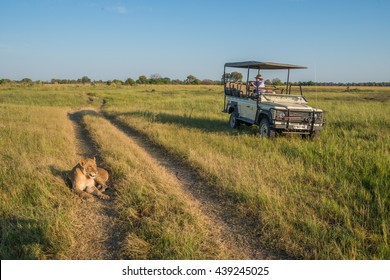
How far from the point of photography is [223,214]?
4.73m

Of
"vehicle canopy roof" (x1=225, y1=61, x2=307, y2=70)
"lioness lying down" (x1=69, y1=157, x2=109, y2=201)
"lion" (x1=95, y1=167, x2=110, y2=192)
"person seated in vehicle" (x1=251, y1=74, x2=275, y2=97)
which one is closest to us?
"lioness lying down" (x1=69, y1=157, x2=109, y2=201)

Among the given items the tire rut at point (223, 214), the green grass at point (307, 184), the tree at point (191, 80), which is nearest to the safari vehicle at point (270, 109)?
the green grass at point (307, 184)

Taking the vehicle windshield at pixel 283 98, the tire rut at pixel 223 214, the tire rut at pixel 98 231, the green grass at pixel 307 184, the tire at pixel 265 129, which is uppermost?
the vehicle windshield at pixel 283 98

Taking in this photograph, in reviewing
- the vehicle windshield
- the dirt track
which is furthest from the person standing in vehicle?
the dirt track

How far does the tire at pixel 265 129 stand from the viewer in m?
9.84

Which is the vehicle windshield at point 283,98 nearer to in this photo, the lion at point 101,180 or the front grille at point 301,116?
the front grille at point 301,116

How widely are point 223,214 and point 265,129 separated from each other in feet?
19.5

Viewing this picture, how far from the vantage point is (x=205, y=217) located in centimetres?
457

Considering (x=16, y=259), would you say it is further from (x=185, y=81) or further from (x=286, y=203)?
(x=185, y=81)

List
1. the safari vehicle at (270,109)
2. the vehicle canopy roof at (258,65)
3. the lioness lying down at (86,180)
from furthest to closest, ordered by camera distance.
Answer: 1. the vehicle canopy roof at (258,65)
2. the safari vehicle at (270,109)
3. the lioness lying down at (86,180)

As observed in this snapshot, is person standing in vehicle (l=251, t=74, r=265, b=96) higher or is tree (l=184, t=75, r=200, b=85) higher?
tree (l=184, t=75, r=200, b=85)

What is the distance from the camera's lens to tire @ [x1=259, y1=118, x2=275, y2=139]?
32.3ft

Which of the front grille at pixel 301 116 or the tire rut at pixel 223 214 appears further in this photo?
the front grille at pixel 301 116

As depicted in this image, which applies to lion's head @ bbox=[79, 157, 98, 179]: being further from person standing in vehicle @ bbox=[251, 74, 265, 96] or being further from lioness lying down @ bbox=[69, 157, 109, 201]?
person standing in vehicle @ bbox=[251, 74, 265, 96]
